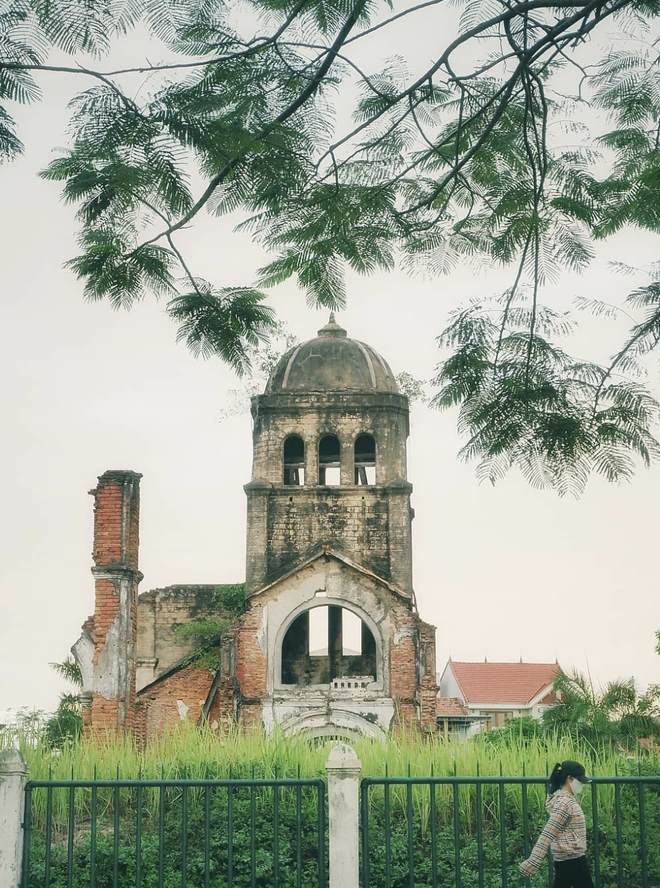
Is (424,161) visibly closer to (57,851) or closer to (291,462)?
(57,851)

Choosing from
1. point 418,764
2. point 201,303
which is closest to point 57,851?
point 418,764

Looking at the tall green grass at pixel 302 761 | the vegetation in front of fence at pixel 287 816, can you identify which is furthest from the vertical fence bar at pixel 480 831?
the tall green grass at pixel 302 761

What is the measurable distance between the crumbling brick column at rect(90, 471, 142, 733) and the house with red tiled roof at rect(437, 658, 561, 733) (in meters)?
30.7

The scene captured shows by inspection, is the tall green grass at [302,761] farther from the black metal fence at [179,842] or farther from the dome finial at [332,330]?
the dome finial at [332,330]

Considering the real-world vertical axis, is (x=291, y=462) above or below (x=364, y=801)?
above

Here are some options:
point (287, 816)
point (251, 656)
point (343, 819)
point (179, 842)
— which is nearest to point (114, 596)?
point (251, 656)

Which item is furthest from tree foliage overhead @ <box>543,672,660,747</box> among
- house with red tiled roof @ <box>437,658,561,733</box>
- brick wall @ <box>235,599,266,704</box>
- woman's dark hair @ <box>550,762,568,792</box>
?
house with red tiled roof @ <box>437,658,561,733</box>

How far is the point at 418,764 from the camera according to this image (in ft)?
37.6

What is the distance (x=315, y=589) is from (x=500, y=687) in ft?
97.3

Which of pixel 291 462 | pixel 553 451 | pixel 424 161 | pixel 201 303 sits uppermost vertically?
pixel 291 462

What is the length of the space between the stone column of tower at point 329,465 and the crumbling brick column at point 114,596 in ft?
21.3

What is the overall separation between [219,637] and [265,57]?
2234 centimetres

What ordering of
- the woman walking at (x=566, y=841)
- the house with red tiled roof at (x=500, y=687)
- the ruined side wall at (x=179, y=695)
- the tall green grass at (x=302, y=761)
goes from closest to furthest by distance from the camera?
the woman walking at (x=566, y=841) < the tall green grass at (x=302, y=761) < the ruined side wall at (x=179, y=695) < the house with red tiled roof at (x=500, y=687)

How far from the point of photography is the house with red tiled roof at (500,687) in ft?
168
